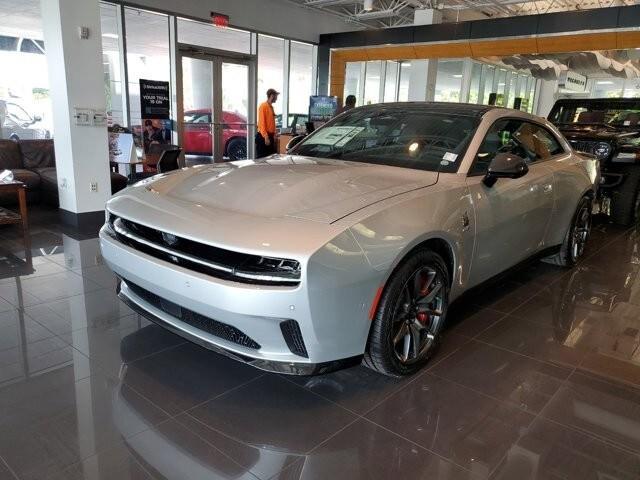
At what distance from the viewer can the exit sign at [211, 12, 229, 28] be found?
1049 cm

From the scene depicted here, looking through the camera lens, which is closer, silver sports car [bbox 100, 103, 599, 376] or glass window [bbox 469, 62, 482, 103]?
silver sports car [bbox 100, 103, 599, 376]

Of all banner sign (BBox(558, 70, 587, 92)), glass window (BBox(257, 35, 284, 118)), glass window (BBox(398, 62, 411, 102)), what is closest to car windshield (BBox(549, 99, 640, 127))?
glass window (BBox(257, 35, 284, 118))

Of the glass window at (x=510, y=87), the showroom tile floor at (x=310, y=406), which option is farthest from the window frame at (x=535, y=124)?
the glass window at (x=510, y=87)

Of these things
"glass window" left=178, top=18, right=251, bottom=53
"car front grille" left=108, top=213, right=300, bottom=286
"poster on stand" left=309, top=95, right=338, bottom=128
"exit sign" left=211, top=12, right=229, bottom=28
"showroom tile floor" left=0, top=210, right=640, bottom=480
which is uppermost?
"exit sign" left=211, top=12, right=229, bottom=28

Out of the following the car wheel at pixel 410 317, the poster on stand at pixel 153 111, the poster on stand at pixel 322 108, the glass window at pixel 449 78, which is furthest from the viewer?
the glass window at pixel 449 78

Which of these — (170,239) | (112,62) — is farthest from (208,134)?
(170,239)

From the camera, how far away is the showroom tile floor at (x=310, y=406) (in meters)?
1.90

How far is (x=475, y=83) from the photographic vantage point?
16.4 m

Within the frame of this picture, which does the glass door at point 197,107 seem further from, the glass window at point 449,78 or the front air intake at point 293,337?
the front air intake at point 293,337

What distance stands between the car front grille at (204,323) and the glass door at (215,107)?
882 centimetres

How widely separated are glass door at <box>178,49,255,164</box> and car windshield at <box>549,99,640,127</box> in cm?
693

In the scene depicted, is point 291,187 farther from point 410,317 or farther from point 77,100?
point 77,100

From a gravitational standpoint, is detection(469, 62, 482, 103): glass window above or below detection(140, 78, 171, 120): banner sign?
above

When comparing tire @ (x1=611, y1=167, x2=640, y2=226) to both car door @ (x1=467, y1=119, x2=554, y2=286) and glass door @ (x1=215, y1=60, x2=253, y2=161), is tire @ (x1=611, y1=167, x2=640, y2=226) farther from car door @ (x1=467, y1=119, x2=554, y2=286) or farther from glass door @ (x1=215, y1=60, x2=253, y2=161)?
glass door @ (x1=215, y1=60, x2=253, y2=161)
